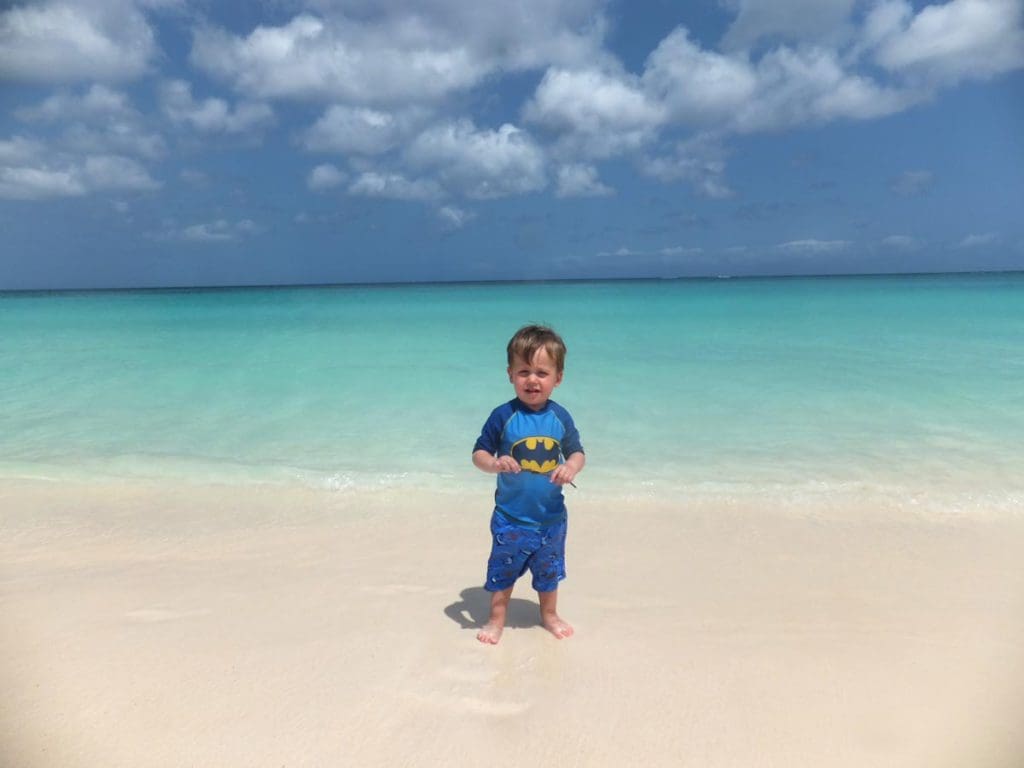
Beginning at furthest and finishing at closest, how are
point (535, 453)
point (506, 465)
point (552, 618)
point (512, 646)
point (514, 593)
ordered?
point (514, 593), point (552, 618), point (512, 646), point (535, 453), point (506, 465)

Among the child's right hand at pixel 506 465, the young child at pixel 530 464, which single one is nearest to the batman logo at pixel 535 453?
the young child at pixel 530 464

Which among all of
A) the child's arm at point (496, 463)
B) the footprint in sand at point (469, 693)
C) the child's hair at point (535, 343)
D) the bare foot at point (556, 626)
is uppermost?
the child's hair at point (535, 343)

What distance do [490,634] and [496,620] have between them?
7 cm

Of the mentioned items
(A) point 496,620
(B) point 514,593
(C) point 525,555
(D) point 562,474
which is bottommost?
(B) point 514,593

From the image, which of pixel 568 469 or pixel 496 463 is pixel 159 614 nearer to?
pixel 496 463

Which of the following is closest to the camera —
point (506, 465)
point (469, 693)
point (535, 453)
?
point (469, 693)

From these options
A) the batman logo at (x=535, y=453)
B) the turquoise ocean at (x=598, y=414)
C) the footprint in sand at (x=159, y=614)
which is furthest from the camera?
the turquoise ocean at (x=598, y=414)

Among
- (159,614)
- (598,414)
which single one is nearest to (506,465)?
(159,614)

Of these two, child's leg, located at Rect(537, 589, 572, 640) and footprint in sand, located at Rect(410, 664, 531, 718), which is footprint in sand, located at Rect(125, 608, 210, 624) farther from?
child's leg, located at Rect(537, 589, 572, 640)

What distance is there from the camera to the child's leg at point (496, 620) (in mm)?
3094

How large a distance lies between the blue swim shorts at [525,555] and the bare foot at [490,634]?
0.19 metres

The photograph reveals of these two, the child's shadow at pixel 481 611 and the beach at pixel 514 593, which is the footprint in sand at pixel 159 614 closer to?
the beach at pixel 514 593

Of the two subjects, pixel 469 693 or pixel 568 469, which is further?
pixel 568 469

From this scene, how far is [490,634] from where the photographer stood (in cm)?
310
